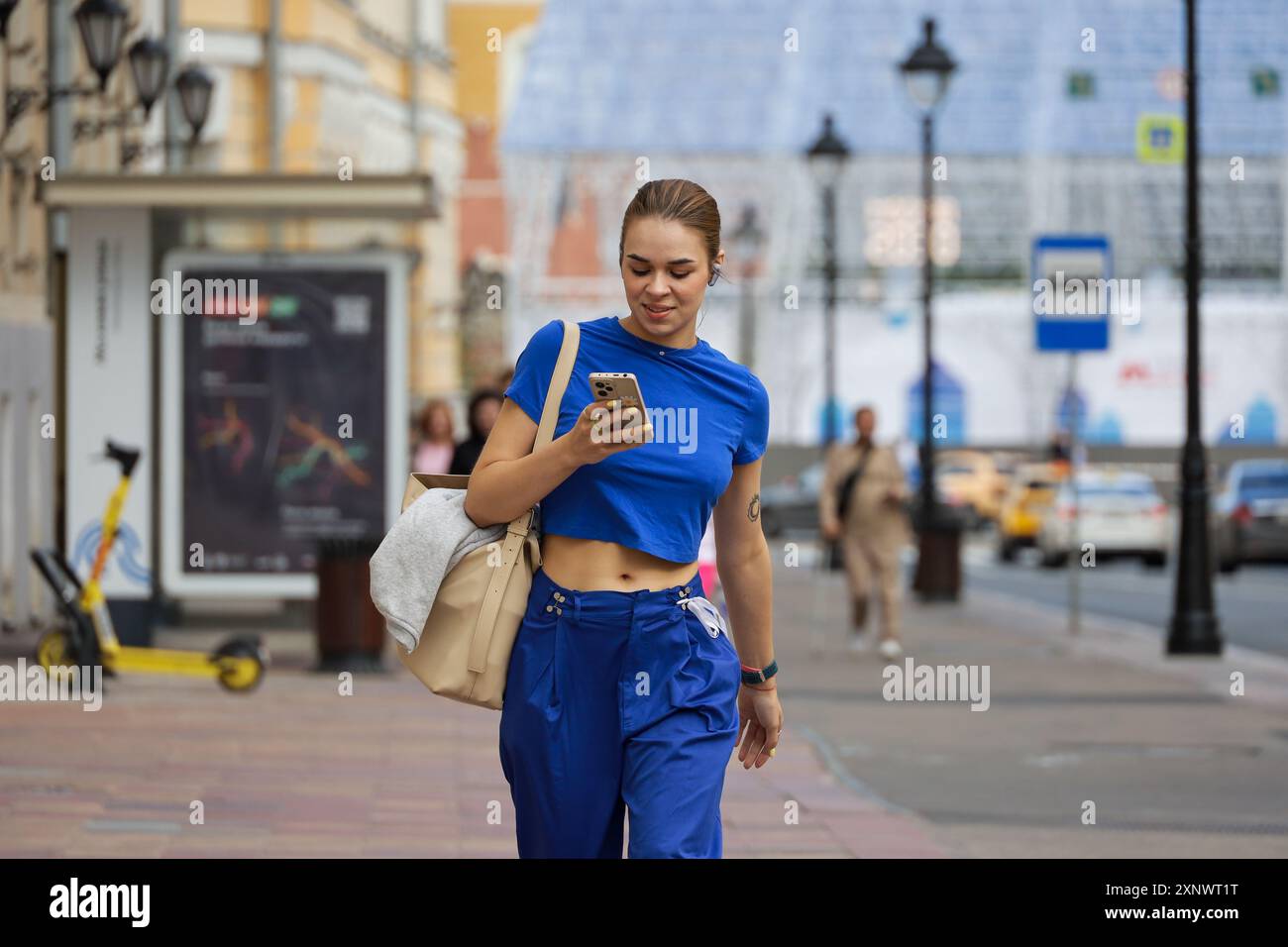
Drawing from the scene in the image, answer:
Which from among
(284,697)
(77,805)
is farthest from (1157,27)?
(77,805)

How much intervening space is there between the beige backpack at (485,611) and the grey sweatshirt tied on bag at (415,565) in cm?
3

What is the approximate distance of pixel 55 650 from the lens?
14102 millimetres

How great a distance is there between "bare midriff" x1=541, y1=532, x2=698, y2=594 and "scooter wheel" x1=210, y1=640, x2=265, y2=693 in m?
9.90

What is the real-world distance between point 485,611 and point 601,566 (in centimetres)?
22

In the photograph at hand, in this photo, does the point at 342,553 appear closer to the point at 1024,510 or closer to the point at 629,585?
the point at 629,585

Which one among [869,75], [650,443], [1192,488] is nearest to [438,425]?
[1192,488]

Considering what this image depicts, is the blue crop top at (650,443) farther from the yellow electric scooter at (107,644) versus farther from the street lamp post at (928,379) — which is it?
the street lamp post at (928,379)

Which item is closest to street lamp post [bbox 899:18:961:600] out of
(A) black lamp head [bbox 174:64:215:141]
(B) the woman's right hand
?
(A) black lamp head [bbox 174:64:215:141]

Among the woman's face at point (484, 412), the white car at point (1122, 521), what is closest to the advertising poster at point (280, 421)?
the woman's face at point (484, 412)

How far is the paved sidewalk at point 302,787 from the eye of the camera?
848cm

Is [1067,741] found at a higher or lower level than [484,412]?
lower

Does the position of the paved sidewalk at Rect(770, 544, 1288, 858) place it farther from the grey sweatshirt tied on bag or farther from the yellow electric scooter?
the grey sweatshirt tied on bag

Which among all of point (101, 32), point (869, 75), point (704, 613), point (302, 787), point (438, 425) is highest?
point (869, 75)

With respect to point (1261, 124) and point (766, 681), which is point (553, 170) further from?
point (766, 681)
